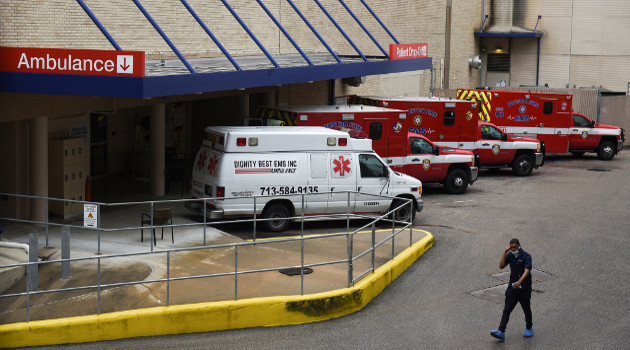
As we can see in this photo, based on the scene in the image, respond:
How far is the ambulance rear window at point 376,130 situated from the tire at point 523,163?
7961 mm

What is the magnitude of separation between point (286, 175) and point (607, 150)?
→ 789 inches

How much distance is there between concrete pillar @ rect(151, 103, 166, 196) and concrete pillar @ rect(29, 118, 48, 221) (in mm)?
4955

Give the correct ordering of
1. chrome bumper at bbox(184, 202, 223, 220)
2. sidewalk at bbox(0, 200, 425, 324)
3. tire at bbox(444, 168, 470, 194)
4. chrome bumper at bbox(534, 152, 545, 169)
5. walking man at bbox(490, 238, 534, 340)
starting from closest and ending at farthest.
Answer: walking man at bbox(490, 238, 534, 340) < sidewalk at bbox(0, 200, 425, 324) < chrome bumper at bbox(184, 202, 223, 220) < tire at bbox(444, 168, 470, 194) < chrome bumper at bbox(534, 152, 545, 169)

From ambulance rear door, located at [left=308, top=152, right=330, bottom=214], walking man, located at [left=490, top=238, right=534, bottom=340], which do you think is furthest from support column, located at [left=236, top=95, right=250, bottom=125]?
walking man, located at [left=490, top=238, right=534, bottom=340]

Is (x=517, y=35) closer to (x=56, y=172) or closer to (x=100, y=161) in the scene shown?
(x=100, y=161)

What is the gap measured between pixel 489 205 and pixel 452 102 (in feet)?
16.7

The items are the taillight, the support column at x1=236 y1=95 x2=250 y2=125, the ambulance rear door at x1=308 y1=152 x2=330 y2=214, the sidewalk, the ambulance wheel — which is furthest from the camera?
the support column at x1=236 y1=95 x2=250 y2=125

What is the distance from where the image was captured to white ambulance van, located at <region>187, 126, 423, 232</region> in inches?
773

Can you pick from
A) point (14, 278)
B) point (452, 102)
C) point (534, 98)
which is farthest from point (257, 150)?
point (534, 98)

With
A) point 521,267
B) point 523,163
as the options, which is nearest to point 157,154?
point 523,163

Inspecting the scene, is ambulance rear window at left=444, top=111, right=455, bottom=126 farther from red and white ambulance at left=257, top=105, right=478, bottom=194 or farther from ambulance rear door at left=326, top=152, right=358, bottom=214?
ambulance rear door at left=326, top=152, right=358, bottom=214

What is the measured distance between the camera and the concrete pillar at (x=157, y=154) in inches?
963

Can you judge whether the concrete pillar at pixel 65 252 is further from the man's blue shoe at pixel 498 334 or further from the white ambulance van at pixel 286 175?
the man's blue shoe at pixel 498 334

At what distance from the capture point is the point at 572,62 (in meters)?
46.8
